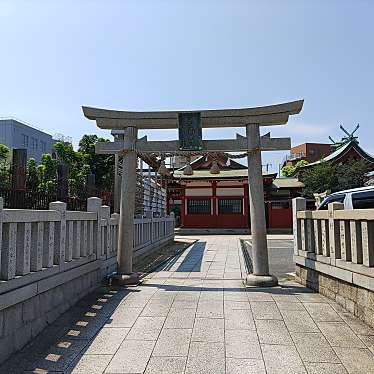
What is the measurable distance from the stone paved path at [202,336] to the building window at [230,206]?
88.7 ft

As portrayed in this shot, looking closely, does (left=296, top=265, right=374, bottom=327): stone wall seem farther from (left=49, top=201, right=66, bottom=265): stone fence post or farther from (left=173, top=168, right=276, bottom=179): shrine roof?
(left=173, top=168, right=276, bottom=179): shrine roof

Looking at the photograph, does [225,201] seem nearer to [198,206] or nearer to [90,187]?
[198,206]

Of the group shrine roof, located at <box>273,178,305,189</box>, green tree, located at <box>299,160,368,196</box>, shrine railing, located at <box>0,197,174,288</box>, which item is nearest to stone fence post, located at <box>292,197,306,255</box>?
shrine railing, located at <box>0,197,174,288</box>

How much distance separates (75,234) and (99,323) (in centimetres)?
203

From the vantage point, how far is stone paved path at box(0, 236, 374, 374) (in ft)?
13.7

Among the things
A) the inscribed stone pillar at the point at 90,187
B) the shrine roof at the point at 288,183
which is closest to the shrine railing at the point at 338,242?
the inscribed stone pillar at the point at 90,187

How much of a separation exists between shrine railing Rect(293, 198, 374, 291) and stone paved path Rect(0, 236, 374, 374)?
0.69 m

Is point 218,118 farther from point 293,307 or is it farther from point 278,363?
point 278,363

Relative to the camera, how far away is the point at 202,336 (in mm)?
5125

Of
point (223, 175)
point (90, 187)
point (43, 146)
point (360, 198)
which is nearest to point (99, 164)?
point (223, 175)

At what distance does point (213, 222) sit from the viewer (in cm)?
3469

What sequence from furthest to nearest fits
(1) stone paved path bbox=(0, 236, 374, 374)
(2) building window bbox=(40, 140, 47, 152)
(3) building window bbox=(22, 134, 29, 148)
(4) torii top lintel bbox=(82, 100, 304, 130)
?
(2) building window bbox=(40, 140, 47, 152)
(3) building window bbox=(22, 134, 29, 148)
(4) torii top lintel bbox=(82, 100, 304, 130)
(1) stone paved path bbox=(0, 236, 374, 374)

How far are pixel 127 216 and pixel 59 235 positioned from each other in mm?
2770

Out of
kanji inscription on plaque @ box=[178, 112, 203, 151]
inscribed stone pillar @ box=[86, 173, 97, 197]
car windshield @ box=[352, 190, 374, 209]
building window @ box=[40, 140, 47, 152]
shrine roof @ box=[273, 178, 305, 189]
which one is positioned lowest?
car windshield @ box=[352, 190, 374, 209]
